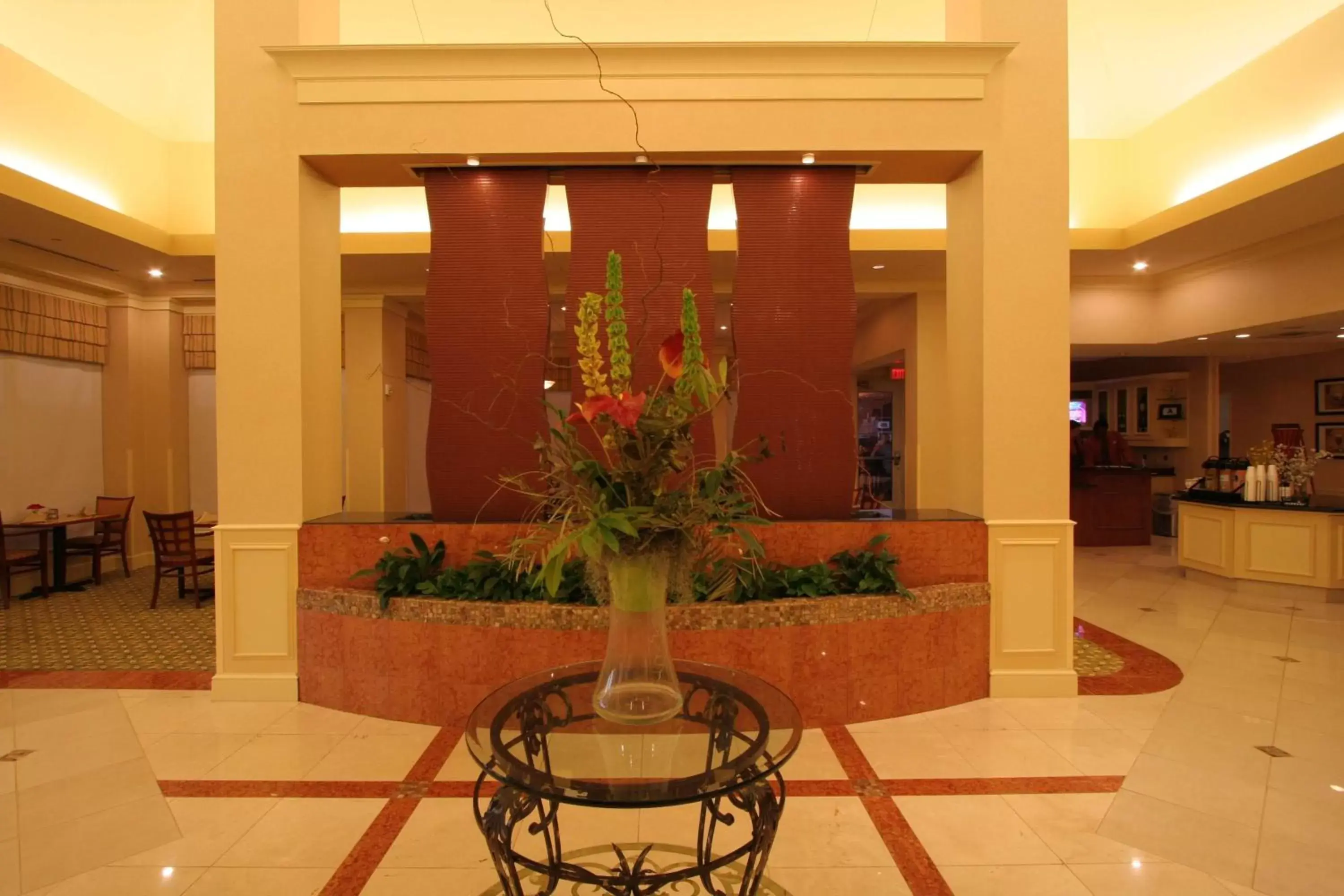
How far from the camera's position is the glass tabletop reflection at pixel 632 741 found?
165 cm

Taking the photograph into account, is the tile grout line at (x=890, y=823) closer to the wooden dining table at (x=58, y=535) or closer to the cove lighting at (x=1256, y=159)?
the cove lighting at (x=1256, y=159)

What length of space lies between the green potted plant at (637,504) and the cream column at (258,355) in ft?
9.00

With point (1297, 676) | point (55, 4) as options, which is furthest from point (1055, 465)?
point (55, 4)

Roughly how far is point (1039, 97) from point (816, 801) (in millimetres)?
4143

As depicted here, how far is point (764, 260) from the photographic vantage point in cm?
413

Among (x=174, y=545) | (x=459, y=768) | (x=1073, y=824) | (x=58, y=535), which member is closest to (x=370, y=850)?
(x=459, y=768)

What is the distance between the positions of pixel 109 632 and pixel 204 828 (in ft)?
12.8

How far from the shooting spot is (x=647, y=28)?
5.63m

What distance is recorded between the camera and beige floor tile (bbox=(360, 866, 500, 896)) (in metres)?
2.27

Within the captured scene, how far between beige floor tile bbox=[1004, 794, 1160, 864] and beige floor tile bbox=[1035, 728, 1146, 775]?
27cm

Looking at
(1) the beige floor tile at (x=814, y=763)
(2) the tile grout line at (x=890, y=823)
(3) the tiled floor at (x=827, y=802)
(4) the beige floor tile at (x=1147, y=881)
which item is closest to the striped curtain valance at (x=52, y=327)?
(3) the tiled floor at (x=827, y=802)

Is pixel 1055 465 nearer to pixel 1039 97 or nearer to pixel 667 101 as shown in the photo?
pixel 1039 97

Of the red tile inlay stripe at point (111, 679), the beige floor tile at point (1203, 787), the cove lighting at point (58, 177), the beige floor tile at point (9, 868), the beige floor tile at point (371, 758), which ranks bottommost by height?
the beige floor tile at point (1203, 787)

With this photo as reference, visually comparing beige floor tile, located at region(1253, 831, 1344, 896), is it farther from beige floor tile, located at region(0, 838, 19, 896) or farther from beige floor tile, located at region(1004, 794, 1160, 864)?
beige floor tile, located at region(0, 838, 19, 896)
